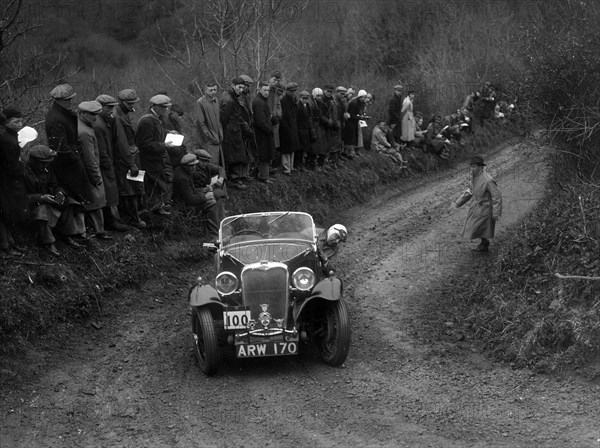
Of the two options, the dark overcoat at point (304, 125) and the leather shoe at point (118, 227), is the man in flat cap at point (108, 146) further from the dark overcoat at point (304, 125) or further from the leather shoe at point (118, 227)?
the dark overcoat at point (304, 125)

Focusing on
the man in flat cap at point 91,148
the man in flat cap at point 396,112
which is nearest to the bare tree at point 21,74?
the man in flat cap at point 91,148

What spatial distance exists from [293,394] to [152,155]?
18.9 feet

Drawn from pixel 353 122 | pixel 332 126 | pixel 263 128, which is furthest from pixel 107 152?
pixel 353 122

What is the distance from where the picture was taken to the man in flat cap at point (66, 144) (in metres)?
11.2

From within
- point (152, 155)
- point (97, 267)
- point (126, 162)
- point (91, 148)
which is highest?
point (91, 148)

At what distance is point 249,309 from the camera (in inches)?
380

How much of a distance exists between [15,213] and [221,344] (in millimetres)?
3131

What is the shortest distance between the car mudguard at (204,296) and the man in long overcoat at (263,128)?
257 inches

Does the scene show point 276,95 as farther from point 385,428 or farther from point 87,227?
point 385,428

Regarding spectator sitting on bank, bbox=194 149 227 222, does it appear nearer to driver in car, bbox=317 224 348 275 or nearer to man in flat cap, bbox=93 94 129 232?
man in flat cap, bbox=93 94 129 232

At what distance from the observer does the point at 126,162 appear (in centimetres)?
1254

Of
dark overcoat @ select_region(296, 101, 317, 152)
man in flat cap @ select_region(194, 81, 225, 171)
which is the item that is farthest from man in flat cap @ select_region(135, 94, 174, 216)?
dark overcoat @ select_region(296, 101, 317, 152)

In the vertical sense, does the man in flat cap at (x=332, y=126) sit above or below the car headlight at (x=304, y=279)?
below

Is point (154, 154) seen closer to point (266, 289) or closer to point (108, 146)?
point (108, 146)
